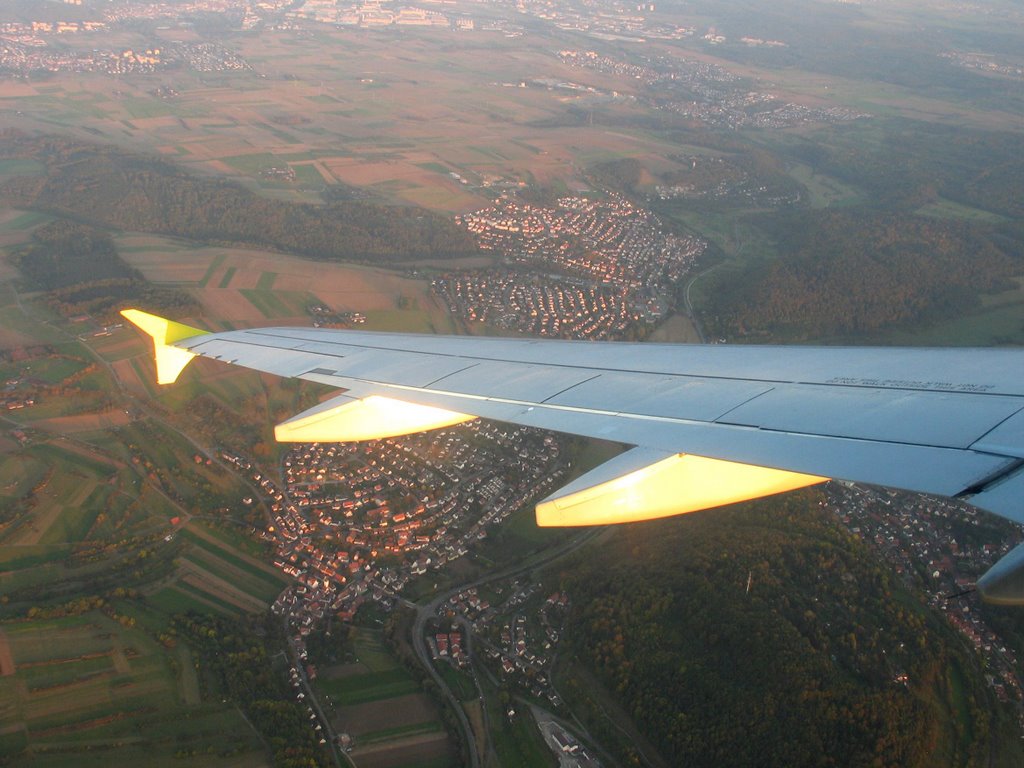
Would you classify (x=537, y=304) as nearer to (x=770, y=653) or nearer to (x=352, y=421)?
(x=770, y=653)

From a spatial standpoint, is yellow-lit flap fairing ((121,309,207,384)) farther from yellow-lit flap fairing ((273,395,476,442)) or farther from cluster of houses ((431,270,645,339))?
cluster of houses ((431,270,645,339))

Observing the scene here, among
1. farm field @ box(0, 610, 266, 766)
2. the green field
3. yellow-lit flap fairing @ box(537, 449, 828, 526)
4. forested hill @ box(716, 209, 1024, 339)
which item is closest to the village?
forested hill @ box(716, 209, 1024, 339)

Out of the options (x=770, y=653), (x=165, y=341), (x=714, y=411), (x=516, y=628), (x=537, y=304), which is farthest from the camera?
(x=537, y=304)

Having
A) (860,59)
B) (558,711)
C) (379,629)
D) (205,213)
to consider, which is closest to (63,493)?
(379,629)

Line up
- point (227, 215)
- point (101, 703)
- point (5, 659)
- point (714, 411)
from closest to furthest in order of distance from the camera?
point (714, 411) → point (101, 703) → point (5, 659) → point (227, 215)

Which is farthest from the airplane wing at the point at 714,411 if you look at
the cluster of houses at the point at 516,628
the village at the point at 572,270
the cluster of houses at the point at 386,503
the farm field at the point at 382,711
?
the village at the point at 572,270

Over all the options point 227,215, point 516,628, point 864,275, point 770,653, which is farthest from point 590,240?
point 770,653

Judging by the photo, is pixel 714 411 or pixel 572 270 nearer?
pixel 714 411
